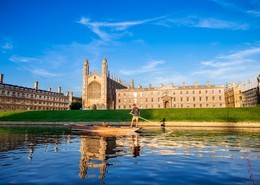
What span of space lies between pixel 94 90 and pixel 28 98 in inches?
1231

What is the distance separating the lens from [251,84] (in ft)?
384

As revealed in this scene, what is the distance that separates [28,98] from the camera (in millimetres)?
103250

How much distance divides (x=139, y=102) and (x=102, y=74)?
22835 millimetres

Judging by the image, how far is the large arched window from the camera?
10550 cm

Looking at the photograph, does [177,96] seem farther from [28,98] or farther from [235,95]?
[28,98]

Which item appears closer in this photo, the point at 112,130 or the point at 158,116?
the point at 112,130

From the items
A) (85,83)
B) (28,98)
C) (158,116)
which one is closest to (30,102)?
(28,98)

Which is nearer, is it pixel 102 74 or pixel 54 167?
pixel 54 167

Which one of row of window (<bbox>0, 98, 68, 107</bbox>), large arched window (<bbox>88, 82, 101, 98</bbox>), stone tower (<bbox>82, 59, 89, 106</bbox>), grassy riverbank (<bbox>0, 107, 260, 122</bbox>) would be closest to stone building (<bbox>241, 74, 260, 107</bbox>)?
grassy riverbank (<bbox>0, 107, 260, 122</bbox>)

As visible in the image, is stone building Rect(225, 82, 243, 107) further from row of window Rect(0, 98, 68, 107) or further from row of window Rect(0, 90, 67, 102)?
row of window Rect(0, 90, 67, 102)

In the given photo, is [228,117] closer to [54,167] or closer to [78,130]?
[78,130]

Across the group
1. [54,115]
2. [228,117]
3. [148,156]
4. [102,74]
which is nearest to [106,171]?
[148,156]

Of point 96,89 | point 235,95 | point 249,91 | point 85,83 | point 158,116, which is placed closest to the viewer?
point 158,116

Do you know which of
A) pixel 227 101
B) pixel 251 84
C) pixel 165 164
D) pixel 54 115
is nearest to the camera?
pixel 165 164
